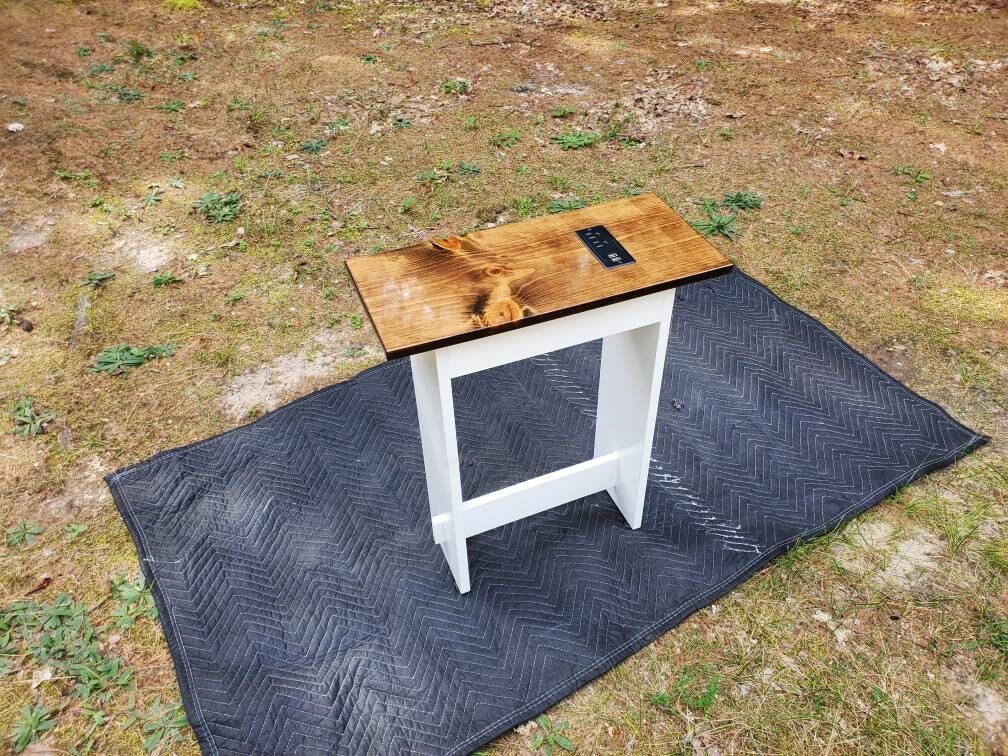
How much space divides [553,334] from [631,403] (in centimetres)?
61

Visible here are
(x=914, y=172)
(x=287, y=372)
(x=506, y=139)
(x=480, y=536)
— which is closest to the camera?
(x=480, y=536)

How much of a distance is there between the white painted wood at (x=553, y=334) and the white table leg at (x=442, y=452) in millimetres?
86

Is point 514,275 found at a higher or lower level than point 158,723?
higher

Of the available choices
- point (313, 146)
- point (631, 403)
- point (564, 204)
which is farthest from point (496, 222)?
point (631, 403)

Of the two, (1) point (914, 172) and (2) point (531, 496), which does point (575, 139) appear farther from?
(2) point (531, 496)

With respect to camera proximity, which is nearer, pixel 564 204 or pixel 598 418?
pixel 598 418

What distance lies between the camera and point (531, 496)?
8.13ft

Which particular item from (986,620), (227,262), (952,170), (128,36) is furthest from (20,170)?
(952,170)

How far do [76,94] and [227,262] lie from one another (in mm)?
2964

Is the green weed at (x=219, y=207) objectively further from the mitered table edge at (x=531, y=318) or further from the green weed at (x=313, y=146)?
the mitered table edge at (x=531, y=318)

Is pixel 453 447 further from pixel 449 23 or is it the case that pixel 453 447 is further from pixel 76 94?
pixel 449 23

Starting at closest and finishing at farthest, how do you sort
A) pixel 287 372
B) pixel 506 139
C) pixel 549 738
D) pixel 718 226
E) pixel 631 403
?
pixel 549 738 → pixel 631 403 → pixel 287 372 → pixel 718 226 → pixel 506 139

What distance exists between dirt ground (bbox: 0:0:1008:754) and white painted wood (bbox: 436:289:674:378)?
114cm

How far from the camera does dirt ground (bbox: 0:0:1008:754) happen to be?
221cm
